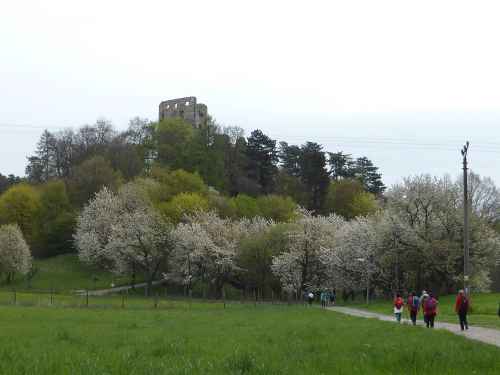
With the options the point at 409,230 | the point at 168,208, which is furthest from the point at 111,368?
the point at 168,208

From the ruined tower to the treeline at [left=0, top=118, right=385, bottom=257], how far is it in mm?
Result: 24364

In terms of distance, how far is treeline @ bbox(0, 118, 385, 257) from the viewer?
95.4 m

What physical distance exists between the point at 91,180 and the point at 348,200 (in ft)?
130

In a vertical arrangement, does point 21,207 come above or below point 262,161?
below

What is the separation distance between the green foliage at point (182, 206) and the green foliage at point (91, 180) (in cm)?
1436

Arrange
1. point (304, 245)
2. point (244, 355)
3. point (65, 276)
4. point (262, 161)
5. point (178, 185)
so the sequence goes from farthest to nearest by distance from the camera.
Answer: point (262, 161)
point (178, 185)
point (65, 276)
point (304, 245)
point (244, 355)

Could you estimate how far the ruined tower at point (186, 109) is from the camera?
15688 centimetres

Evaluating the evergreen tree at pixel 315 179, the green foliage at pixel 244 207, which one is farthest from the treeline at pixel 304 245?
the evergreen tree at pixel 315 179

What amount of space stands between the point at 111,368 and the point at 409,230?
52.4 meters

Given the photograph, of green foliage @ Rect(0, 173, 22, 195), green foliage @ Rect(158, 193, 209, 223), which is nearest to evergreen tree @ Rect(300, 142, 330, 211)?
green foliage @ Rect(158, 193, 209, 223)

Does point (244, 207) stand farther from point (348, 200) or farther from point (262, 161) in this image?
point (262, 161)

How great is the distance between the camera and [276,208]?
95.8 meters

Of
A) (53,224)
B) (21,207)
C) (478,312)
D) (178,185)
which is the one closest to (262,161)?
(178,185)

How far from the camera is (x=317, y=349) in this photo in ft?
51.2
